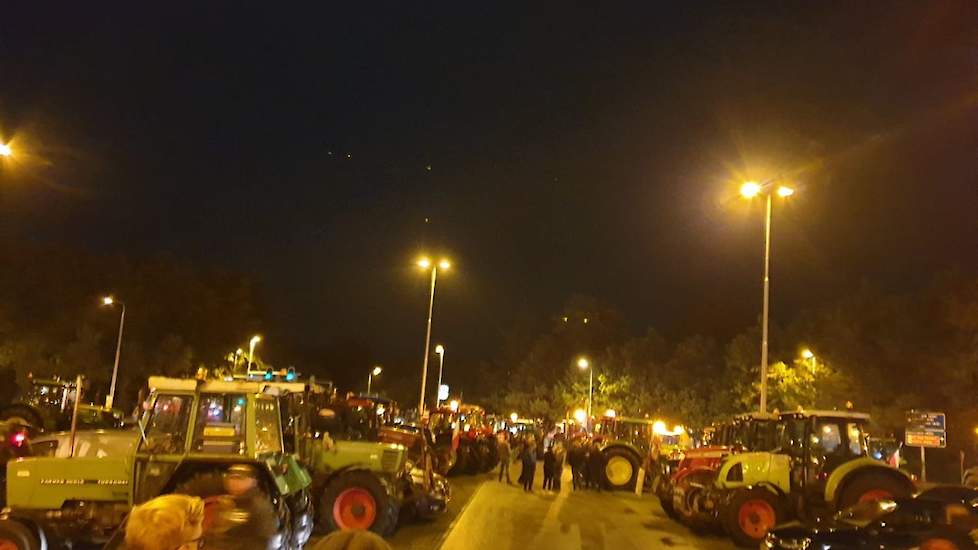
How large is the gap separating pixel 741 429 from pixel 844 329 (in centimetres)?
1620

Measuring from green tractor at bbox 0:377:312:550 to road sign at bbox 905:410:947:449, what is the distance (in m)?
23.3

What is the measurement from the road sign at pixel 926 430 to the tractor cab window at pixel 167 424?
24.5 metres

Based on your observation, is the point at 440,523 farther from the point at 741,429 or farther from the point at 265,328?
the point at 265,328

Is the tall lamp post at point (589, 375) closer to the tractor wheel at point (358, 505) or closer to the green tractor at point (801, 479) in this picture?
the green tractor at point (801, 479)

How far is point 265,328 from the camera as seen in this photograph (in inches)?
2445

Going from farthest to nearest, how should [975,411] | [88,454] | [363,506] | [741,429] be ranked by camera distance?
[975,411] → [741,429] → [363,506] → [88,454]

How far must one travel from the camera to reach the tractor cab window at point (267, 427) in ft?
39.3

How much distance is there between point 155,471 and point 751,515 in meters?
10.5

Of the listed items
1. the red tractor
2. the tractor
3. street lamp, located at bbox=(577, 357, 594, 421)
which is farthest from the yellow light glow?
street lamp, located at bbox=(577, 357, 594, 421)

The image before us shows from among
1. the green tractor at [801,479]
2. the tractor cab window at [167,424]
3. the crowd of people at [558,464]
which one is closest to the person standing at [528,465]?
the crowd of people at [558,464]

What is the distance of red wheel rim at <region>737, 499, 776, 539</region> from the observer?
16.4 metres

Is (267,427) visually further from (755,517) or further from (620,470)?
(620,470)

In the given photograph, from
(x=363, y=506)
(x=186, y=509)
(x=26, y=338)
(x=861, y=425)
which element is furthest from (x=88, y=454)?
(x=26, y=338)

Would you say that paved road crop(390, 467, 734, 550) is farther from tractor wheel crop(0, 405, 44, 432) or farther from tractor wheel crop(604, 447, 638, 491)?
tractor wheel crop(0, 405, 44, 432)
